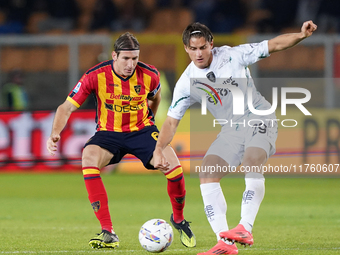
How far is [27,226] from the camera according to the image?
7520 mm

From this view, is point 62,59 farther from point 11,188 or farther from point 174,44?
point 11,188

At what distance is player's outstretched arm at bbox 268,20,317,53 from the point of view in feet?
16.3

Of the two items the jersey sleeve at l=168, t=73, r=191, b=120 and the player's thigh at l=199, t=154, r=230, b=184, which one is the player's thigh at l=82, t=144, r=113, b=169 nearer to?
the jersey sleeve at l=168, t=73, r=191, b=120

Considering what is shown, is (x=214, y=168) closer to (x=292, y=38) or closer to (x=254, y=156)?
(x=254, y=156)

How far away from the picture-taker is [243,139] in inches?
218

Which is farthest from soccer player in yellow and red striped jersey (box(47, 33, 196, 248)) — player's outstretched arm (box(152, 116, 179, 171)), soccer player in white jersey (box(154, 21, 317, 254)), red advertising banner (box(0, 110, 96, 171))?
red advertising banner (box(0, 110, 96, 171))

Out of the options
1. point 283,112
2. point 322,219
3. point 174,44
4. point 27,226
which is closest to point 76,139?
point 174,44

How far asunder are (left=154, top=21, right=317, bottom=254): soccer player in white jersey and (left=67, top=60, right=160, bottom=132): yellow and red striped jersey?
3.06 ft

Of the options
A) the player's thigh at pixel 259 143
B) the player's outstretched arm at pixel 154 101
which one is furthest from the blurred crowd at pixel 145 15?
the player's thigh at pixel 259 143

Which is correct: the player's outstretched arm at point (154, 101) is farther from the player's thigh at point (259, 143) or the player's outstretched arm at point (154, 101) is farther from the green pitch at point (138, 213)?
the player's thigh at point (259, 143)

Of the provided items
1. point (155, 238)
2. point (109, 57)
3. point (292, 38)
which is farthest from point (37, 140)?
point (292, 38)

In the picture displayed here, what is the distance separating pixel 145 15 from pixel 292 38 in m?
12.6

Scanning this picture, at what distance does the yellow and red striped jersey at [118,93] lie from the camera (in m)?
6.41

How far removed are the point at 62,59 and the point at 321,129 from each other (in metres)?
5.89
